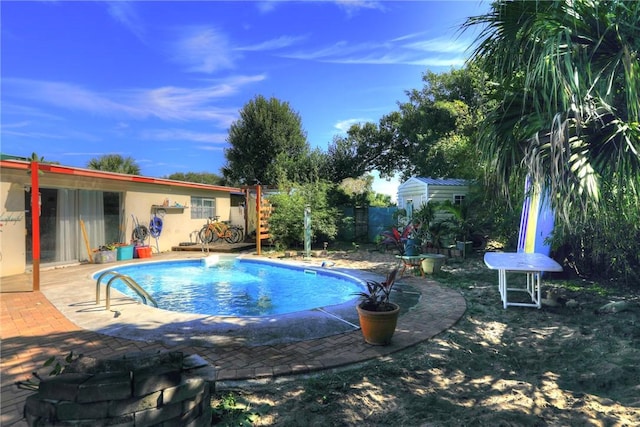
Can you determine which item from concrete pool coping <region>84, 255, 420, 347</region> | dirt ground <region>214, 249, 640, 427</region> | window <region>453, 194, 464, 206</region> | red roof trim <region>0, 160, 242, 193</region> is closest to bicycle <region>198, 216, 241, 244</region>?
red roof trim <region>0, 160, 242, 193</region>

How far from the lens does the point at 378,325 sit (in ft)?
12.6

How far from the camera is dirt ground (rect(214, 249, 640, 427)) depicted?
8.29 feet

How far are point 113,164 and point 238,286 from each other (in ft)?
89.1

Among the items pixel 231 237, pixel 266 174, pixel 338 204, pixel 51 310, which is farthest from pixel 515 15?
pixel 266 174

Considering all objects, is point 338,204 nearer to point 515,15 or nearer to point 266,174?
point 266,174

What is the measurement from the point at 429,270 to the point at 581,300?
308 centimetres

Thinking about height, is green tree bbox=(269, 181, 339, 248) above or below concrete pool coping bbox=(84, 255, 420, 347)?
above

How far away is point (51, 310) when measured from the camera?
17.3 ft

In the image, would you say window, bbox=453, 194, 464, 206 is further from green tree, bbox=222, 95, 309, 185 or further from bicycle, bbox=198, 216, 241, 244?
green tree, bbox=222, 95, 309, 185

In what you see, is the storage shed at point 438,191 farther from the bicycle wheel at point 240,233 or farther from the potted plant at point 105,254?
the potted plant at point 105,254

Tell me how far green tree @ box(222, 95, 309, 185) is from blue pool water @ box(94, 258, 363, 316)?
11631 millimetres

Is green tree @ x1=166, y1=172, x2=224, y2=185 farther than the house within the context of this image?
Yes

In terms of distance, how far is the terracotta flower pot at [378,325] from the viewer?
3.82m

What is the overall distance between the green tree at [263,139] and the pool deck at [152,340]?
55.1 ft
